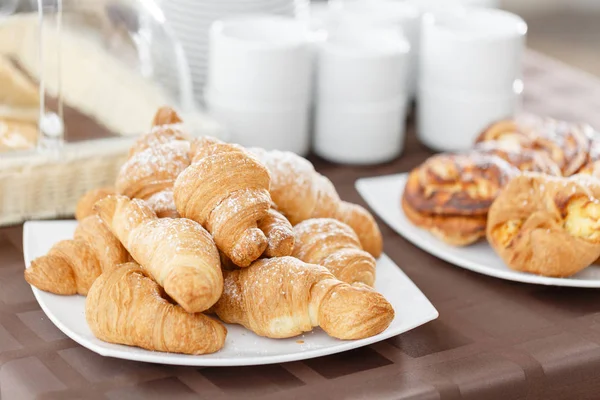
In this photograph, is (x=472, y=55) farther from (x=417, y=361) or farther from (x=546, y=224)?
(x=417, y=361)

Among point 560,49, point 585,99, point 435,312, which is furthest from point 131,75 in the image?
point 560,49

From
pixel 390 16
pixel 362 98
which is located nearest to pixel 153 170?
pixel 362 98

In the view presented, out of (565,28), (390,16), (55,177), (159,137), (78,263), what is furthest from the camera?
(565,28)

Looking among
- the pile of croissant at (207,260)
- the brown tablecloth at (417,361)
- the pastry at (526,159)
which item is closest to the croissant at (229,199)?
the pile of croissant at (207,260)

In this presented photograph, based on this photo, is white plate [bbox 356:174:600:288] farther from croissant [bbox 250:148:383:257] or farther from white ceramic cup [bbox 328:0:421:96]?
white ceramic cup [bbox 328:0:421:96]

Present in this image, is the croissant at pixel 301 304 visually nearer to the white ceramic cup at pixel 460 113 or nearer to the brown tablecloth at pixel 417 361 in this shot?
the brown tablecloth at pixel 417 361

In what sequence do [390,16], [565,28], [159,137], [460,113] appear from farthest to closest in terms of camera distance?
[565,28]
[390,16]
[460,113]
[159,137]

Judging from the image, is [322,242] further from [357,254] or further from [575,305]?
[575,305]
